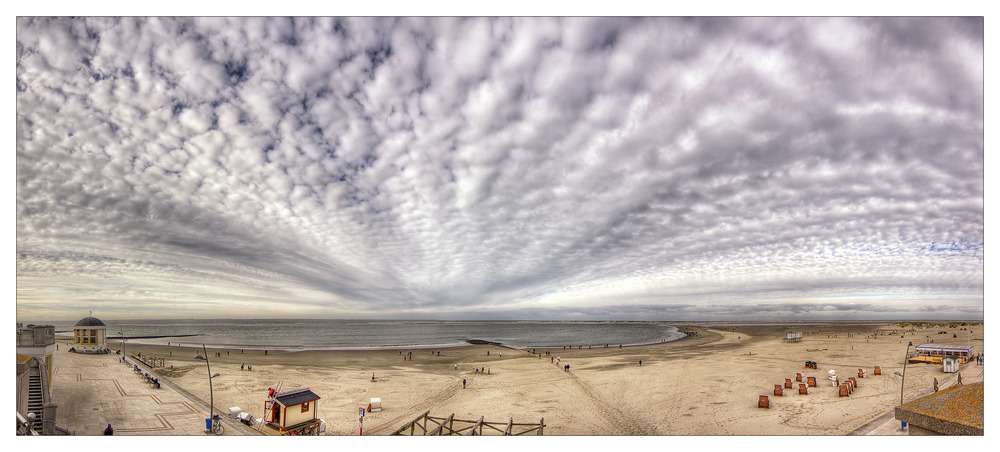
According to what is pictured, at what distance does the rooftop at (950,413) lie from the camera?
630 cm

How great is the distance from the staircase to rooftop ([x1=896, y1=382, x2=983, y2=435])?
94.0ft

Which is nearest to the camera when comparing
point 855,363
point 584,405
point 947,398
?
point 947,398

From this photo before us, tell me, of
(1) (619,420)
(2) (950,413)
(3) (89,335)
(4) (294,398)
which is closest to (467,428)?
(4) (294,398)

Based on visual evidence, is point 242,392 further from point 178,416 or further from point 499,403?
point 499,403

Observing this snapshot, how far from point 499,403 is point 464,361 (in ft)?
87.9

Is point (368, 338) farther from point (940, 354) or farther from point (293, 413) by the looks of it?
point (940, 354)

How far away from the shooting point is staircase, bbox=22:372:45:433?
17459mm

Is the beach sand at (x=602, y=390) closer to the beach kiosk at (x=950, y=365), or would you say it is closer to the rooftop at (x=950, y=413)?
the beach kiosk at (x=950, y=365)

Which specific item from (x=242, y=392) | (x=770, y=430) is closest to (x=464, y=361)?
(x=242, y=392)

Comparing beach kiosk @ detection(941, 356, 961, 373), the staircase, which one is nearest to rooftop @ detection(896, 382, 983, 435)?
the staircase

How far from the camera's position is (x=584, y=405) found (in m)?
25.5

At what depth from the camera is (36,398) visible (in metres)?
19.8

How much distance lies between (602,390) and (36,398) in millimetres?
32880

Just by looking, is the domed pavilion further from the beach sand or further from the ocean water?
the beach sand
